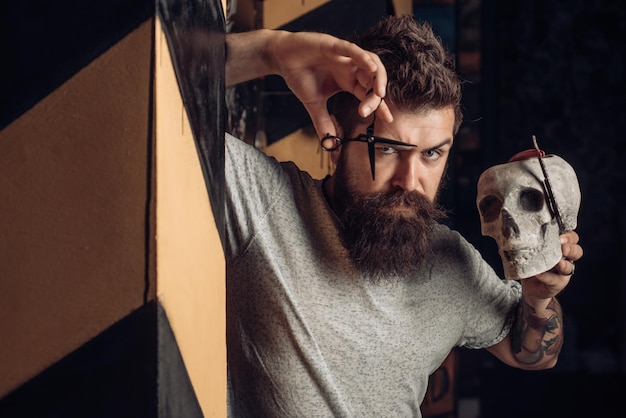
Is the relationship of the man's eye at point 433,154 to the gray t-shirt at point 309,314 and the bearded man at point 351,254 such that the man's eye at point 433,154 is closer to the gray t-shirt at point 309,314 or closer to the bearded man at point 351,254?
the bearded man at point 351,254

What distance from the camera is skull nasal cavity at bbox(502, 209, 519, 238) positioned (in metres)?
1.71

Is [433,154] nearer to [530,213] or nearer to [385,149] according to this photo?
[385,149]

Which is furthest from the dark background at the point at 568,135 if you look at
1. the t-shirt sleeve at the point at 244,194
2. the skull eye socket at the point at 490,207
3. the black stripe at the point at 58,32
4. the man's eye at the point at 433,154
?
the black stripe at the point at 58,32

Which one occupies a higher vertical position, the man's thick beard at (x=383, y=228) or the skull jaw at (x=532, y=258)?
the man's thick beard at (x=383, y=228)

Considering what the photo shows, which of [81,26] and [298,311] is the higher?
[81,26]

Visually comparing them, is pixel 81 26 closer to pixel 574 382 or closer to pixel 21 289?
pixel 21 289

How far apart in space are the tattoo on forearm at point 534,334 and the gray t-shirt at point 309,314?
6.9 inches

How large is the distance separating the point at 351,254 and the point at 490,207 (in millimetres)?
326

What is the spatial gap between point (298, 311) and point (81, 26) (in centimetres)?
103

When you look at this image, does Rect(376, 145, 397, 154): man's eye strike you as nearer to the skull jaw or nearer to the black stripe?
the skull jaw

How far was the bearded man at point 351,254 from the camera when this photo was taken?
162cm

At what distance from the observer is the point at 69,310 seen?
676 millimetres

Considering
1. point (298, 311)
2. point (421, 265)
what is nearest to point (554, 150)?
point (421, 265)

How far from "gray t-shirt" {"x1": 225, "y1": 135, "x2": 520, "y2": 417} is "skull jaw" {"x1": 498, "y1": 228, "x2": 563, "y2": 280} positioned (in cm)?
18
